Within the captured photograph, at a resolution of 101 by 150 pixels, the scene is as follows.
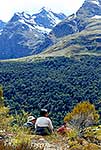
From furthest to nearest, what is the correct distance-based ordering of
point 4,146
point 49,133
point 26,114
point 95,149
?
1. point 49,133
2. point 26,114
3. point 95,149
4. point 4,146

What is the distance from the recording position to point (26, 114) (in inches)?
455

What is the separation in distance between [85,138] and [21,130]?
2503 millimetres

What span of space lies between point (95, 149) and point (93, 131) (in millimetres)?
991

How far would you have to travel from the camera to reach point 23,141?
33.7 ft

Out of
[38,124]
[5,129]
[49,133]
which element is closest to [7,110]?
[5,129]

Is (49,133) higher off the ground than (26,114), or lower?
A: lower

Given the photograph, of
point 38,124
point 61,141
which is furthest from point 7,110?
point 38,124

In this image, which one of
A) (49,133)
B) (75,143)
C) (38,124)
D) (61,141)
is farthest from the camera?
(38,124)

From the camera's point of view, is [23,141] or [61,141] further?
[61,141]

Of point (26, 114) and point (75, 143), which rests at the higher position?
point (26, 114)

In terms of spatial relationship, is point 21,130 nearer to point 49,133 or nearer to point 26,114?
Result: point 26,114

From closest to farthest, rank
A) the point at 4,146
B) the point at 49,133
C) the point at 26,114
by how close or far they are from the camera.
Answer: the point at 4,146 < the point at 26,114 < the point at 49,133

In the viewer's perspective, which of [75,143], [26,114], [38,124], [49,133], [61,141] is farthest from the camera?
[38,124]

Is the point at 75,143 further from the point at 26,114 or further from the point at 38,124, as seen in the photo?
the point at 38,124
